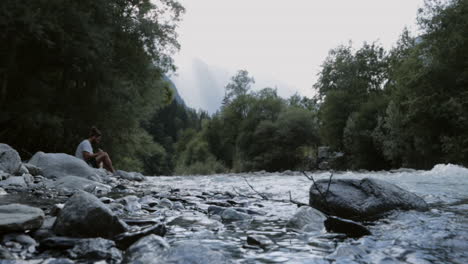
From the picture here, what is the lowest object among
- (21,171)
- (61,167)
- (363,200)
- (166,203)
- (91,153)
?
(166,203)

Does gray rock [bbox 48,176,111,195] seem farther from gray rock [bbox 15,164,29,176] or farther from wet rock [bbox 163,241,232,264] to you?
wet rock [bbox 163,241,232,264]

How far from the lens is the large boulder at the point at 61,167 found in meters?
7.91

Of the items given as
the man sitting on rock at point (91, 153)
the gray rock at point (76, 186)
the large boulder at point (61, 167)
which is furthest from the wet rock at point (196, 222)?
the man sitting on rock at point (91, 153)

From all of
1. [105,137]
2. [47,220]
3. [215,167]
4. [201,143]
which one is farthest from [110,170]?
[201,143]

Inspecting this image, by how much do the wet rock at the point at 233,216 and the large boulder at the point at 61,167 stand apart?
4.94 meters

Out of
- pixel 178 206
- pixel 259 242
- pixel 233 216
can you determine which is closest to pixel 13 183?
pixel 178 206

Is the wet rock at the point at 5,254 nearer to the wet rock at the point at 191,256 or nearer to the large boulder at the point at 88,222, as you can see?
the large boulder at the point at 88,222

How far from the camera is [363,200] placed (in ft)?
13.4

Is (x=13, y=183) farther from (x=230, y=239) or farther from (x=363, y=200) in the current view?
(x=363, y=200)

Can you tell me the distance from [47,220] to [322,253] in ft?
7.52

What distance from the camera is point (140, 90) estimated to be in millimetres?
18438

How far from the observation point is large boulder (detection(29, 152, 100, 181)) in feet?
25.9

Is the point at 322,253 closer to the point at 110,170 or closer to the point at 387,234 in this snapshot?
the point at 387,234

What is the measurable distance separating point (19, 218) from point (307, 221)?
2472 millimetres
